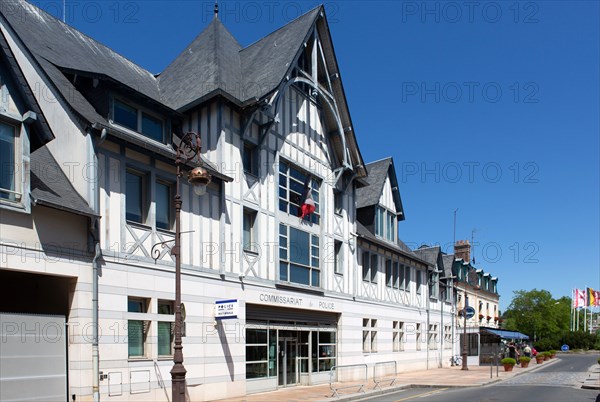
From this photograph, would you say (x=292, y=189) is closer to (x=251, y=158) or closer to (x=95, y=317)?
(x=251, y=158)

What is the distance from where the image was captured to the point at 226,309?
1697 centimetres

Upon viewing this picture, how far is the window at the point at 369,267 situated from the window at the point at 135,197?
14537mm

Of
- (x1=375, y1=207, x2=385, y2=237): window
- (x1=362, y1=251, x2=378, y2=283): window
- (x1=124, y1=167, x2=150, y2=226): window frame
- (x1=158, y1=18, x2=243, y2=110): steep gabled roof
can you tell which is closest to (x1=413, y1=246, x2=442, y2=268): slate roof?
(x1=375, y1=207, x2=385, y2=237): window

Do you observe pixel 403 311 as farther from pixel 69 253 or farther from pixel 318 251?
pixel 69 253

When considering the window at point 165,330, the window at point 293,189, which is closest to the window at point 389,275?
the window at point 293,189

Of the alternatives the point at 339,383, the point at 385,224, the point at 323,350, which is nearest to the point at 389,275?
the point at 385,224

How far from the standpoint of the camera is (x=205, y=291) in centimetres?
1702

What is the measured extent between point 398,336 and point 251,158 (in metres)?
15.9

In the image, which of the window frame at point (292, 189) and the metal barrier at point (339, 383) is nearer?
the metal barrier at point (339, 383)

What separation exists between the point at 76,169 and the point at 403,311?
73.8ft

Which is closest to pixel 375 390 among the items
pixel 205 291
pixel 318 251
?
pixel 318 251

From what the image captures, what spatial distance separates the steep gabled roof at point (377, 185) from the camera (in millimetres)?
30438

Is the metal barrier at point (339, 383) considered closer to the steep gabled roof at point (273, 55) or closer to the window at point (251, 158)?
the window at point (251, 158)

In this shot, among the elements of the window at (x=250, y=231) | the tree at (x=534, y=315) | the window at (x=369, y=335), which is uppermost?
the window at (x=250, y=231)
